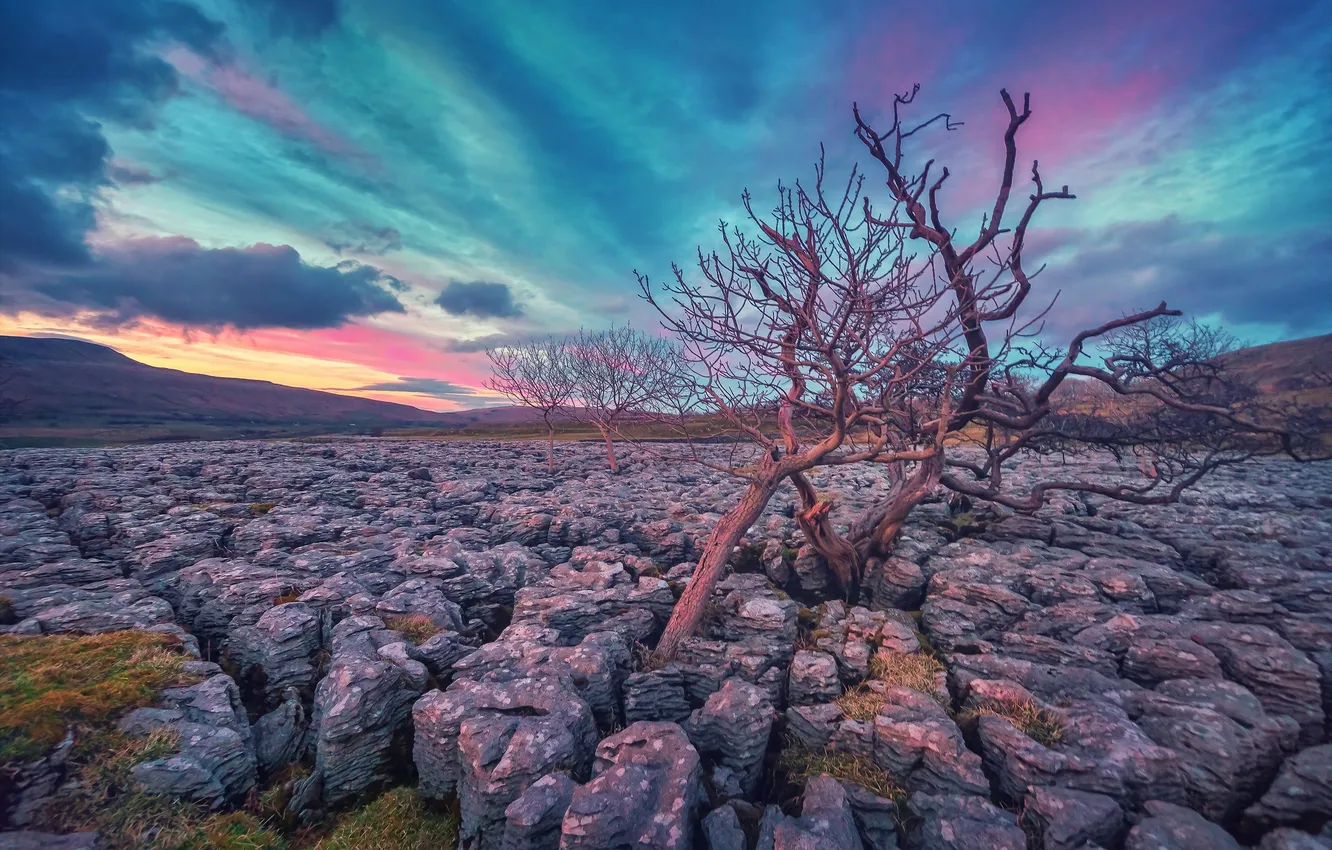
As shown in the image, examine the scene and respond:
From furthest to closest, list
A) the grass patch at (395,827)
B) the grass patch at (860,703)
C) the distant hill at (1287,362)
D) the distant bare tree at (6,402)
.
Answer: the distant hill at (1287,362), the distant bare tree at (6,402), the grass patch at (860,703), the grass patch at (395,827)

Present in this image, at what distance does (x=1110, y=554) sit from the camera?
14852mm

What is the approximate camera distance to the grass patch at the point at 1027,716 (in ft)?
24.9

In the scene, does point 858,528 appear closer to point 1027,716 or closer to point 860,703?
point 860,703

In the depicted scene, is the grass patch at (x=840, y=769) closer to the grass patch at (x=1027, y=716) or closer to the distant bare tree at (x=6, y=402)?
the grass patch at (x=1027, y=716)

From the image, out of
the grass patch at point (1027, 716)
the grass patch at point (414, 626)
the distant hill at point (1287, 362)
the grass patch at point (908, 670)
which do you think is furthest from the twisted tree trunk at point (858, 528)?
the distant hill at point (1287, 362)

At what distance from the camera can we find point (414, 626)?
1063 centimetres

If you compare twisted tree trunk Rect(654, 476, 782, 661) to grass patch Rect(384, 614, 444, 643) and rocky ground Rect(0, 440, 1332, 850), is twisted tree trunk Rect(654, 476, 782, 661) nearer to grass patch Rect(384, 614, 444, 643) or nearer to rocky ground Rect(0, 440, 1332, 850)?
rocky ground Rect(0, 440, 1332, 850)

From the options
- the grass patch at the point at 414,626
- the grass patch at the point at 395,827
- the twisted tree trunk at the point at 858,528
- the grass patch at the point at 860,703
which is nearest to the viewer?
the grass patch at the point at 395,827

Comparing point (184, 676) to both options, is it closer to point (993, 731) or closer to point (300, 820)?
point (300, 820)

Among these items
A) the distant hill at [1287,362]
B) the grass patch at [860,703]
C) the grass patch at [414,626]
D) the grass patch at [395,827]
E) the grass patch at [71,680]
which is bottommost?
the grass patch at [395,827]

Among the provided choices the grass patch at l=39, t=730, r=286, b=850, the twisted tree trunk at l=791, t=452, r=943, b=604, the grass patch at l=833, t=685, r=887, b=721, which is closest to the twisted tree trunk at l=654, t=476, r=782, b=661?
the twisted tree trunk at l=791, t=452, r=943, b=604

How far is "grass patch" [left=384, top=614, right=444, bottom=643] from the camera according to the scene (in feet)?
34.0

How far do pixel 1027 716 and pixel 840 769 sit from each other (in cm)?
313

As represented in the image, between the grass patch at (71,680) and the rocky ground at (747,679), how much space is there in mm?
366
